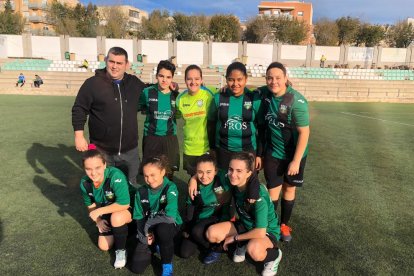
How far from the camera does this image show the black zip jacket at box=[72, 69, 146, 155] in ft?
12.2

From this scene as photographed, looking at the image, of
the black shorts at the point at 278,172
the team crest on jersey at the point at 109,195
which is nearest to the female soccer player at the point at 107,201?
the team crest on jersey at the point at 109,195

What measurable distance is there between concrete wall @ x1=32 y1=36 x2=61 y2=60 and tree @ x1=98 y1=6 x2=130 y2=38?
1238cm

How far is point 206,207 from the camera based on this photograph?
3398mm

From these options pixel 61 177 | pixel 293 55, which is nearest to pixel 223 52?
pixel 293 55

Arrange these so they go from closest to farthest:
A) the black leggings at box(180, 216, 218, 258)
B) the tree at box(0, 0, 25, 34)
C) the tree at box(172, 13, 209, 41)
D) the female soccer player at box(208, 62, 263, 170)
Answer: the black leggings at box(180, 216, 218, 258) < the female soccer player at box(208, 62, 263, 170) < the tree at box(0, 0, 25, 34) < the tree at box(172, 13, 209, 41)

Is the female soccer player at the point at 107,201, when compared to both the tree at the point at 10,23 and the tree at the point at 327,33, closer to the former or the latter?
the tree at the point at 10,23

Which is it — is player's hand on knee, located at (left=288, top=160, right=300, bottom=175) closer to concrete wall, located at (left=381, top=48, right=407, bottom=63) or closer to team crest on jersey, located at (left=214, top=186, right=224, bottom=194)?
team crest on jersey, located at (left=214, top=186, right=224, bottom=194)

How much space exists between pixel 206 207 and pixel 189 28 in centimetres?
5324

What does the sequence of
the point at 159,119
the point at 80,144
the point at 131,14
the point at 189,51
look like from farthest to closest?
the point at 131,14, the point at 189,51, the point at 159,119, the point at 80,144

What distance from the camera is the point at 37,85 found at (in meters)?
23.3

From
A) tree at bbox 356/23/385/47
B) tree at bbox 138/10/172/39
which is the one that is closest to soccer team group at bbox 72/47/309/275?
tree at bbox 138/10/172/39

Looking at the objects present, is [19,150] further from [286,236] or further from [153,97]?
[286,236]

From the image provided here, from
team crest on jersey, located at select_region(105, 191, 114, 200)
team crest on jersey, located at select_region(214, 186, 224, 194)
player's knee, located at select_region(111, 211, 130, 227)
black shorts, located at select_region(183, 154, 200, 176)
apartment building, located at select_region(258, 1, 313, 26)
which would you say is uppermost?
apartment building, located at select_region(258, 1, 313, 26)

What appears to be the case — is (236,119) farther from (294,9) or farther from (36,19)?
(294,9)
